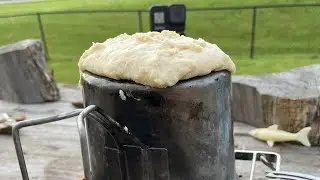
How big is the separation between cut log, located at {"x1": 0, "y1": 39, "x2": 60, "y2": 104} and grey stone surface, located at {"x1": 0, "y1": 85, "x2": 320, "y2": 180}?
0.44 meters

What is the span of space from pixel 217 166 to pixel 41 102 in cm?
150

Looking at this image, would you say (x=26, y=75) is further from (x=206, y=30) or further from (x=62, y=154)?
(x=206, y=30)

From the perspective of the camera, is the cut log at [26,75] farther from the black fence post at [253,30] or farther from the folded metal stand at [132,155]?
the black fence post at [253,30]

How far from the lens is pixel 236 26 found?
3424mm

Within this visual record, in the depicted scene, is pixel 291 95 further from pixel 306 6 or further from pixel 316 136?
pixel 306 6

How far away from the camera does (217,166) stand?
699mm

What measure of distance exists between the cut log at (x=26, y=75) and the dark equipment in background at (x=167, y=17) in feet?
1.98

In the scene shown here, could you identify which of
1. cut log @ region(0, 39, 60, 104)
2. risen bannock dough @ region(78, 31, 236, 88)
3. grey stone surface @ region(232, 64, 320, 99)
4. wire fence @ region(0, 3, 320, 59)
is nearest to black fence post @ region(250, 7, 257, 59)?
wire fence @ region(0, 3, 320, 59)

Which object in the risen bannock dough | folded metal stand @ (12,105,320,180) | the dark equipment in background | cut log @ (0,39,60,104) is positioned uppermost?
the risen bannock dough

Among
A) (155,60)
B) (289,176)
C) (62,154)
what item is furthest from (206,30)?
(155,60)

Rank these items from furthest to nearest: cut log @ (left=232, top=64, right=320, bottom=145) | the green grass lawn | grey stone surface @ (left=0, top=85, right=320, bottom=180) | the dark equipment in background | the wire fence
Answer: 1. the wire fence
2. the green grass lawn
3. the dark equipment in background
4. cut log @ (left=232, top=64, right=320, bottom=145)
5. grey stone surface @ (left=0, top=85, right=320, bottom=180)

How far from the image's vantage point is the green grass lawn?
2.79m

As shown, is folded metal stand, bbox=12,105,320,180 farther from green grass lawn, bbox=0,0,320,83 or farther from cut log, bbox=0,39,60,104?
green grass lawn, bbox=0,0,320,83

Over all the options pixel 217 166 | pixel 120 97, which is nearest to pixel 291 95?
pixel 217 166
